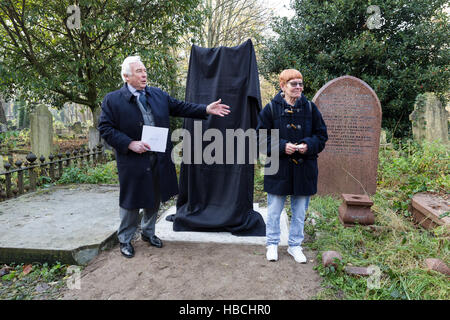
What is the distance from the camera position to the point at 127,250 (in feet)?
10.0

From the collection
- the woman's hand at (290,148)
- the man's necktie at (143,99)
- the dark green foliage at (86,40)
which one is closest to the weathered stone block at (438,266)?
the woman's hand at (290,148)

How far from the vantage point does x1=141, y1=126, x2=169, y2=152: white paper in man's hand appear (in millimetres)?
2938

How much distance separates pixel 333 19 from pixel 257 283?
7.74 metres

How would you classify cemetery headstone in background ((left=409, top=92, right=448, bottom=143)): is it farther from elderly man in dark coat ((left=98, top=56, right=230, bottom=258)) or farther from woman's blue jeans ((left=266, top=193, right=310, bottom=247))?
elderly man in dark coat ((left=98, top=56, right=230, bottom=258))

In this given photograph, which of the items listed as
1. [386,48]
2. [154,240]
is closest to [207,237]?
[154,240]

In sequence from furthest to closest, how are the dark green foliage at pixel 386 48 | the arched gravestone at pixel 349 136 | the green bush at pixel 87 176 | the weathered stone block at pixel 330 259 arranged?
the dark green foliage at pixel 386 48, the green bush at pixel 87 176, the arched gravestone at pixel 349 136, the weathered stone block at pixel 330 259

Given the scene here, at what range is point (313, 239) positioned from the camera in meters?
3.49

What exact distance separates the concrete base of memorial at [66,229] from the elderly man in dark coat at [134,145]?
449 mm

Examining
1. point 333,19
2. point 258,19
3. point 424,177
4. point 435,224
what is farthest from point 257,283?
point 258,19

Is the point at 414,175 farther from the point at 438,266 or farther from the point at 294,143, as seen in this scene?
the point at 294,143

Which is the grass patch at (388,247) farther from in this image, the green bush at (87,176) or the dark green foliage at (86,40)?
the dark green foliage at (86,40)

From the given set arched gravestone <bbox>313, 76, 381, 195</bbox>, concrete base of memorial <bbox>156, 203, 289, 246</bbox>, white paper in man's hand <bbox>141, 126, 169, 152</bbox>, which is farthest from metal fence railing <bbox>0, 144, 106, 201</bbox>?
arched gravestone <bbox>313, 76, 381, 195</bbox>

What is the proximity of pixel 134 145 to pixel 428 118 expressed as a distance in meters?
7.69

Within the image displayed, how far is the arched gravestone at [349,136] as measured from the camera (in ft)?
16.3
